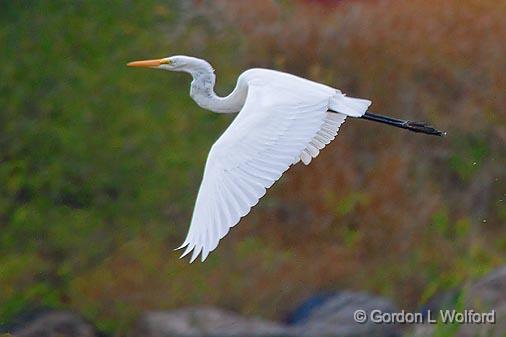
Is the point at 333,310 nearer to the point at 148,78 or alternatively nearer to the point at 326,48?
the point at 148,78

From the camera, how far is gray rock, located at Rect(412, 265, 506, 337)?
8297 millimetres

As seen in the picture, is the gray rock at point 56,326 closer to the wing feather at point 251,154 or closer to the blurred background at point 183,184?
the blurred background at point 183,184

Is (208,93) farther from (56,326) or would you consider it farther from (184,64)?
(56,326)

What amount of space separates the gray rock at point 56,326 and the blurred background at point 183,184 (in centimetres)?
9

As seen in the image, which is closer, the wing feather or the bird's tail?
the wing feather

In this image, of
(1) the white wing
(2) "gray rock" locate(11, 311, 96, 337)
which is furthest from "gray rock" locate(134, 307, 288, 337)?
(1) the white wing

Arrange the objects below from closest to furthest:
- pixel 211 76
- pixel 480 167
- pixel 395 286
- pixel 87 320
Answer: pixel 211 76 < pixel 87 320 < pixel 395 286 < pixel 480 167

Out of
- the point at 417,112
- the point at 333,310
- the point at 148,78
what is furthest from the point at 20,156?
the point at 417,112

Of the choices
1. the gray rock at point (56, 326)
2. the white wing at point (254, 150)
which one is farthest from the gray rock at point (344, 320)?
the white wing at point (254, 150)

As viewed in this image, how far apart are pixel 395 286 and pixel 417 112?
1801mm

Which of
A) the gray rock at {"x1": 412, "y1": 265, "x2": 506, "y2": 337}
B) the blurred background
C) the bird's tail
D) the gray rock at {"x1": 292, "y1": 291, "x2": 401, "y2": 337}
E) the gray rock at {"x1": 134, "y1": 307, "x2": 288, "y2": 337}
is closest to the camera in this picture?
the bird's tail

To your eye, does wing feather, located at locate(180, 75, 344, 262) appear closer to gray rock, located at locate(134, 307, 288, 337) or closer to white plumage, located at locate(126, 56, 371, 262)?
white plumage, located at locate(126, 56, 371, 262)

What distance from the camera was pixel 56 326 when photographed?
29.4ft

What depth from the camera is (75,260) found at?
30.8ft
